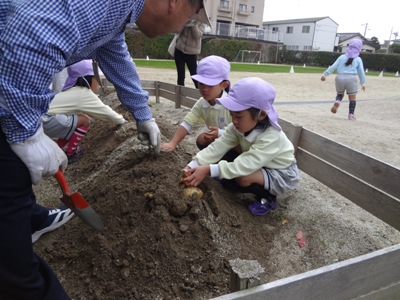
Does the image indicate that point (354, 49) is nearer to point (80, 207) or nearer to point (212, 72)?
point (212, 72)

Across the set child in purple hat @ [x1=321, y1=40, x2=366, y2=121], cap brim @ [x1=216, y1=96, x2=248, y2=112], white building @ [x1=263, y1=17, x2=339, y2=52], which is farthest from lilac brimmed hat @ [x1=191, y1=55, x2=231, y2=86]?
white building @ [x1=263, y1=17, x2=339, y2=52]

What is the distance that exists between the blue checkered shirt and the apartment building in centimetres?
3676

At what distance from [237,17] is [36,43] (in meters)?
47.0

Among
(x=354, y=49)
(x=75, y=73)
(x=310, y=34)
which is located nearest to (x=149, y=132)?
(x=75, y=73)

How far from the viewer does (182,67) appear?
6.66 m

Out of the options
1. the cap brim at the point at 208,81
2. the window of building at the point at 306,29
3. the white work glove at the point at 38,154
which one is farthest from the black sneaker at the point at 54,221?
the window of building at the point at 306,29

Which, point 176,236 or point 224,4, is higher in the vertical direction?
point 224,4

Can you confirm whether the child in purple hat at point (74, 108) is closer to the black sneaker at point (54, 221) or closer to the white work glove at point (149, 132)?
the black sneaker at point (54, 221)

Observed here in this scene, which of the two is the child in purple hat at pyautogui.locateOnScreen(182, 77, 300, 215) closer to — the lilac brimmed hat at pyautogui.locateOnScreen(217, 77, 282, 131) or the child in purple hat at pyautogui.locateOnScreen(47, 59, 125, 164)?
the lilac brimmed hat at pyautogui.locateOnScreen(217, 77, 282, 131)

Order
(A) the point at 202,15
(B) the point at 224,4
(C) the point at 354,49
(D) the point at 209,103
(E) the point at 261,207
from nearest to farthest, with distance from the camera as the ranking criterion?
(A) the point at 202,15
(E) the point at 261,207
(D) the point at 209,103
(C) the point at 354,49
(B) the point at 224,4

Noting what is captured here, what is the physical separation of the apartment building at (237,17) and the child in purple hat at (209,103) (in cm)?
3441

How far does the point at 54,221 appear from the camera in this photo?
2.49m

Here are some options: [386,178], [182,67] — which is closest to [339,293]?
[386,178]

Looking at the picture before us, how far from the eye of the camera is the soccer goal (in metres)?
32.1
